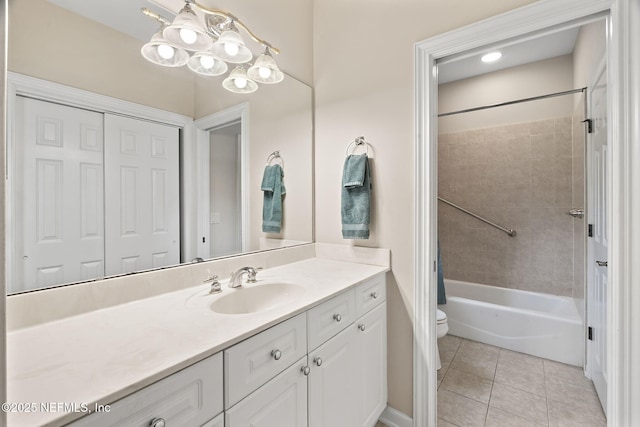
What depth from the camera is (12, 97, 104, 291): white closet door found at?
837 mm

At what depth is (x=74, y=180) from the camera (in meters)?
0.92

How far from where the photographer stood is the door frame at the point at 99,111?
0.81 meters

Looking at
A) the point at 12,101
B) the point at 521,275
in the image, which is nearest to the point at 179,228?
the point at 12,101

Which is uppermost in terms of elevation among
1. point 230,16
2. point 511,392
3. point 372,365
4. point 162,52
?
point 230,16

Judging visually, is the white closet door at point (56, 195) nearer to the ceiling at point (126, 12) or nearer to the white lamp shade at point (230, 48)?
the ceiling at point (126, 12)

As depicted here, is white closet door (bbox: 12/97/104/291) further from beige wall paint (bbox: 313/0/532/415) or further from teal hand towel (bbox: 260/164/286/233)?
beige wall paint (bbox: 313/0/532/415)

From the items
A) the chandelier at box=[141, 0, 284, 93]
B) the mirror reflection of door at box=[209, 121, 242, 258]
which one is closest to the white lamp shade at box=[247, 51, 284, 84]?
the chandelier at box=[141, 0, 284, 93]

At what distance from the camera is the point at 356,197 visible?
1.64 meters

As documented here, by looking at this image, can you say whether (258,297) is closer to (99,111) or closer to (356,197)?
(356,197)

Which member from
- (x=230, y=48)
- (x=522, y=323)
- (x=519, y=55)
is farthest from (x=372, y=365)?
(x=519, y=55)

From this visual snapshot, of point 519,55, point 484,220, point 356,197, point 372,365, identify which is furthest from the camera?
point 484,220

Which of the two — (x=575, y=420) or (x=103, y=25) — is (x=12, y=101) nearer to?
(x=103, y=25)

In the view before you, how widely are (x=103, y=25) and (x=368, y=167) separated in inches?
50.2

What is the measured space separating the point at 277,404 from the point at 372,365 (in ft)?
2.25
